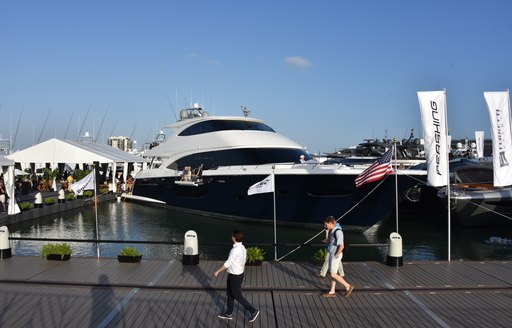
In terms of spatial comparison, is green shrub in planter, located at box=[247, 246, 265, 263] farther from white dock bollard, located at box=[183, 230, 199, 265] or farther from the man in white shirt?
the man in white shirt

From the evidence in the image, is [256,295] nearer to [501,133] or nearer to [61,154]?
[501,133]

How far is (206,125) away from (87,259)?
611 inches

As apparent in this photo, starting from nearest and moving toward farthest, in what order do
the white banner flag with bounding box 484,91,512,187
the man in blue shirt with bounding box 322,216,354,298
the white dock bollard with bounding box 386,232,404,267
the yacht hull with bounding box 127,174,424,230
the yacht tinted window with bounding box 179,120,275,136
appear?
the man in blue shirt with bounding box 322,216,354,298
the white dock bollard with bounding box 386,232,404,267
the white banner flag with bounding box 484,91,512,187
the yacht hull with bounding box 127,174,424,230
the yacht tinted window with bounding box 179,120,275,136

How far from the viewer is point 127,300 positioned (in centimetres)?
803

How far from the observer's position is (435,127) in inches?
456

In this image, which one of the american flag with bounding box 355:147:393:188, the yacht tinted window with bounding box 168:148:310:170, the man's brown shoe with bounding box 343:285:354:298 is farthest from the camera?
the yacht tinted window with bounding box 168:148:310:170

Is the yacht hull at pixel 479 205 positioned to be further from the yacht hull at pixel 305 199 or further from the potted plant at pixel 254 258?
the potted plant at pixel 254 258

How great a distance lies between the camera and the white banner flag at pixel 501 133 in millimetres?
13234

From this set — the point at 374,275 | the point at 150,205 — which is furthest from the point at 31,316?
the point at 150,205

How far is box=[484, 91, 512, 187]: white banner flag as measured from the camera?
43.4 feet

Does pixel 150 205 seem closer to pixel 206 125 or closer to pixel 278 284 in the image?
pixel 206 125

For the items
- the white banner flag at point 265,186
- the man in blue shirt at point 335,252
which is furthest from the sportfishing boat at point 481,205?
the man in blue shirt at point 335,252

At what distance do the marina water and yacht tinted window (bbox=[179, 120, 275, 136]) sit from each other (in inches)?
197

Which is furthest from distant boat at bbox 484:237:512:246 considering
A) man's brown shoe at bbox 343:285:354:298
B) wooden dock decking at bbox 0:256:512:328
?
man's brown shoe at bbox 343:285:354:298
